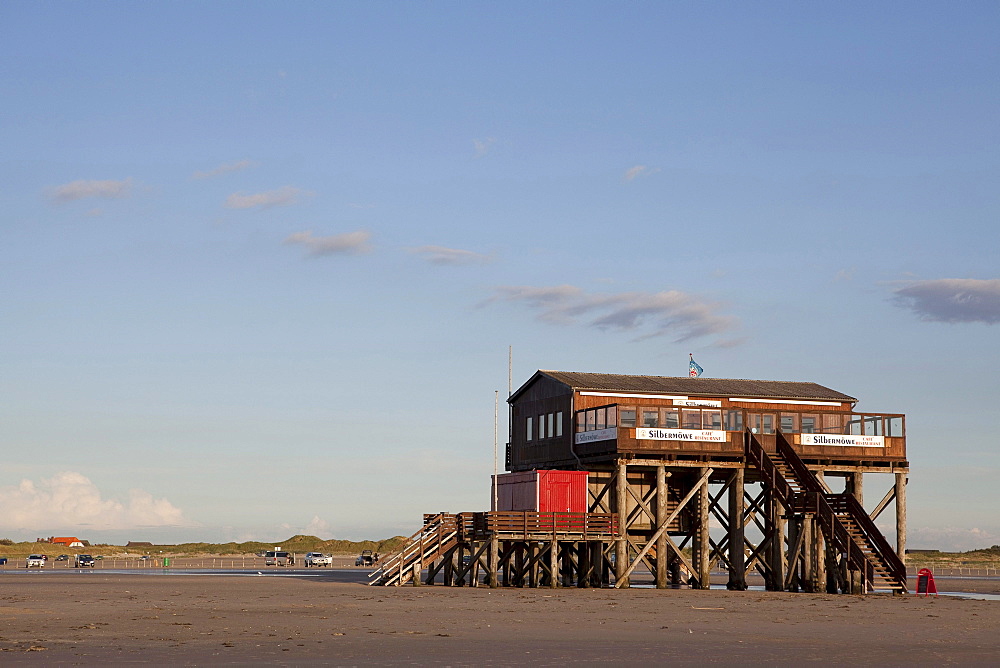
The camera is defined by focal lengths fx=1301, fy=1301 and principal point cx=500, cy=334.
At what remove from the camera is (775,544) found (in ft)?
179

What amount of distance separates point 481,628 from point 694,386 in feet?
105

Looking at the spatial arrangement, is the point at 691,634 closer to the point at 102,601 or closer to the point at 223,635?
the point at 223,635

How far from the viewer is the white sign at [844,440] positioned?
184 ft

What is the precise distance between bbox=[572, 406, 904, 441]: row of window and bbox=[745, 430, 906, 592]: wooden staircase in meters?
1.23

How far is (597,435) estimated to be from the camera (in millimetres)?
54531

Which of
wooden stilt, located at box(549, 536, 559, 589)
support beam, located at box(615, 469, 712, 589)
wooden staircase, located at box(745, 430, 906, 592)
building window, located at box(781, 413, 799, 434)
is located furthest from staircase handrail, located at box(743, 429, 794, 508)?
wooden stilt, located at box(549, 536, 559, 589)

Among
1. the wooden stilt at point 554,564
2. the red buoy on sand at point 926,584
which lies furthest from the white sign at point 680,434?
the red buoy on sand at point 926,584

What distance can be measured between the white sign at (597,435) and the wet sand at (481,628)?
7.70 meters

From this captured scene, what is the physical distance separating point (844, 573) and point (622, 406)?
11.0 meters

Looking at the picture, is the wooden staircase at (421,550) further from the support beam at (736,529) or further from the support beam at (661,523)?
the support beam at (736,529)

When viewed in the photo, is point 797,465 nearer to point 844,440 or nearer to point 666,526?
point 844,440

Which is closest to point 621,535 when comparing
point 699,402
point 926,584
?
point 699,402

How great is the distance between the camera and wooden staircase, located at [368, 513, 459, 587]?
51.2m

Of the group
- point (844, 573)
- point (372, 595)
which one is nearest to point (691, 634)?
point (372, 595)
